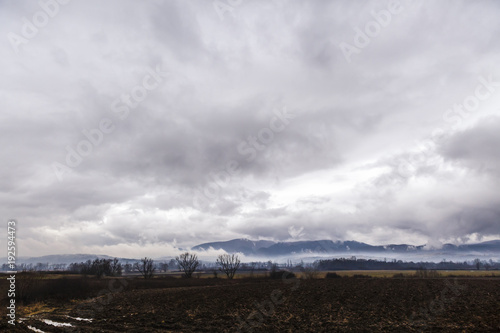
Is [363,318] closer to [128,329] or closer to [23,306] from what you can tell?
[128,329]

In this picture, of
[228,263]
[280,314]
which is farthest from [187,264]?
[280,314]

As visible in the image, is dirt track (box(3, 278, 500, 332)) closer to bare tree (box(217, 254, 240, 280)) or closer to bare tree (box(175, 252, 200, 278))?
bare tree (box(175, 252, 200, 278))

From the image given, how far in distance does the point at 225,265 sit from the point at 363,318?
114147 mm

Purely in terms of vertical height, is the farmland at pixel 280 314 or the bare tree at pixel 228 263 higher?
the farmland at pixel 280 314

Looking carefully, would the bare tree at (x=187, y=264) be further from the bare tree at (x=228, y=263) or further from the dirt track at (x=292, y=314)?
the dirt track at (x=292, y=314)

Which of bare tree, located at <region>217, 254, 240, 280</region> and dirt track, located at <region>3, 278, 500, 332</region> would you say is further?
bare tree, located at <region>217, 254, 240, 280</region>

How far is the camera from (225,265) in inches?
5743

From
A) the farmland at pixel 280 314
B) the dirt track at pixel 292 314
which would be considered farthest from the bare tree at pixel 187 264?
the dirt track at pixel 292 314

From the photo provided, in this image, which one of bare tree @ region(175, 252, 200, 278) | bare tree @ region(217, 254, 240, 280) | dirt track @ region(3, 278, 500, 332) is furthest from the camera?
bare tree @ region(217, 254, 240, 280)

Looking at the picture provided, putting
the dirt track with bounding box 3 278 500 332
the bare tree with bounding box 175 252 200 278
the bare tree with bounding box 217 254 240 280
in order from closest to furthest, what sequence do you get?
the dirt track with bounding box 3 278 500 332
the bare tree with bounding box 175 252 200 278
the bare tree with bounding box 217 254 240 280

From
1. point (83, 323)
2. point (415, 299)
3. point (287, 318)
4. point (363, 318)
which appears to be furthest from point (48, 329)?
point (415, 299)

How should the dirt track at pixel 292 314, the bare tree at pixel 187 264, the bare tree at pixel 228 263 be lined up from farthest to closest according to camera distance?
the bare tree at pixel 228 263, the bare tree at pixel 187 264, the dirt track at pixel 292 314

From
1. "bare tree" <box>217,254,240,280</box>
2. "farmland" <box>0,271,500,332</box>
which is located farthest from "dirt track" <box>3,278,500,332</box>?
"bare tree" <box>217,254,240,280</box>

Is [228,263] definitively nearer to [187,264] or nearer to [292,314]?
[187,264]
